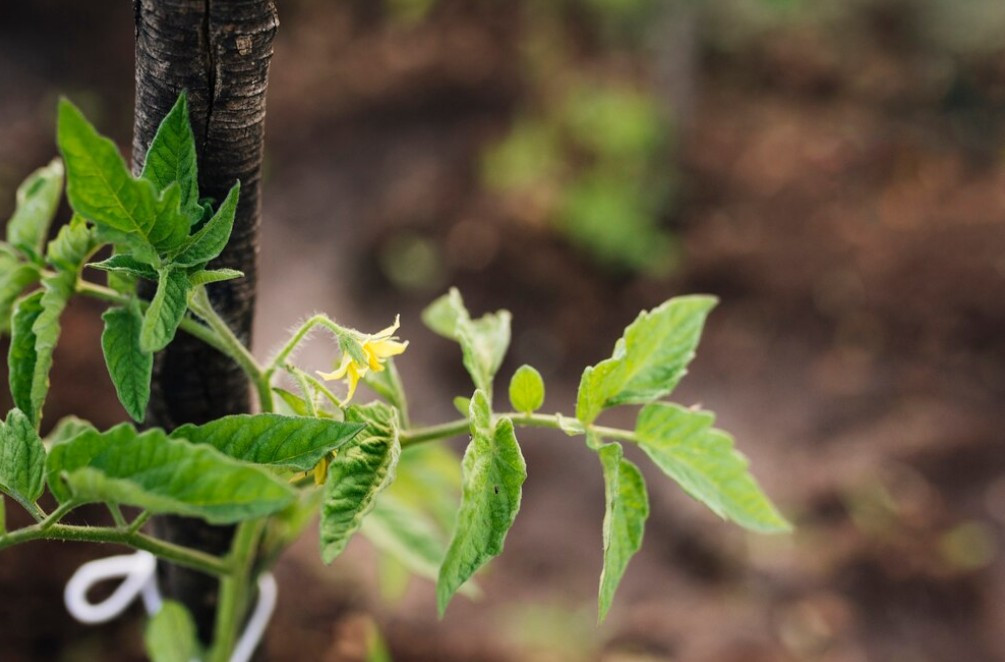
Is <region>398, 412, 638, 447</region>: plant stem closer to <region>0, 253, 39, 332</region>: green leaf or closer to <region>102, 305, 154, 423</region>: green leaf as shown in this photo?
<region>102, 305, 154, 423</region>: green leaf

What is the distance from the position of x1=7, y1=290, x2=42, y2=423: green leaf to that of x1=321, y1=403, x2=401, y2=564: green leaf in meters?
0.29

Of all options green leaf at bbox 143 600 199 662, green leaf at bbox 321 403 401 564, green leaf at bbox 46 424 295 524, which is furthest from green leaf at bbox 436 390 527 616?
green leaf at bbox 143 600 199 662

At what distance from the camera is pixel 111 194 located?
61cm

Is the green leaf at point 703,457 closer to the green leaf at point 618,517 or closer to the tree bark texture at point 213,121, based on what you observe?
the green leaf at point 618,517

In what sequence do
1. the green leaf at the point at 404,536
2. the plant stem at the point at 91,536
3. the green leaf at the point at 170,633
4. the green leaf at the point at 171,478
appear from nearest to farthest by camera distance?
the green leaf at the point at 171,478 < the plant stem at the point at 91,536 < the green leaf at the point at 170,633 < the green leaf at the point at 404,536

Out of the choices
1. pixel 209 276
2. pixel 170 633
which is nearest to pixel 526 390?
pixel 209 276

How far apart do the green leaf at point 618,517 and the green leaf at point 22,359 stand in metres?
0.49

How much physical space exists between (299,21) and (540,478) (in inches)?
118

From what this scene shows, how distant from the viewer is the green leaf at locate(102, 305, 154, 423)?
0.71 metres

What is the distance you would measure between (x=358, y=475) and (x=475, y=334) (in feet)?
0.93

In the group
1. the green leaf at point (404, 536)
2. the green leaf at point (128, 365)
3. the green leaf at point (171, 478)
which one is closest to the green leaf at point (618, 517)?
the green leaf at point (171, 478)

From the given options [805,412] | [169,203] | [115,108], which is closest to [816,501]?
[805,412]

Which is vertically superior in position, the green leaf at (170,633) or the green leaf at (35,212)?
the green leaf at (35,212)

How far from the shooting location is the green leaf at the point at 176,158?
64cm
